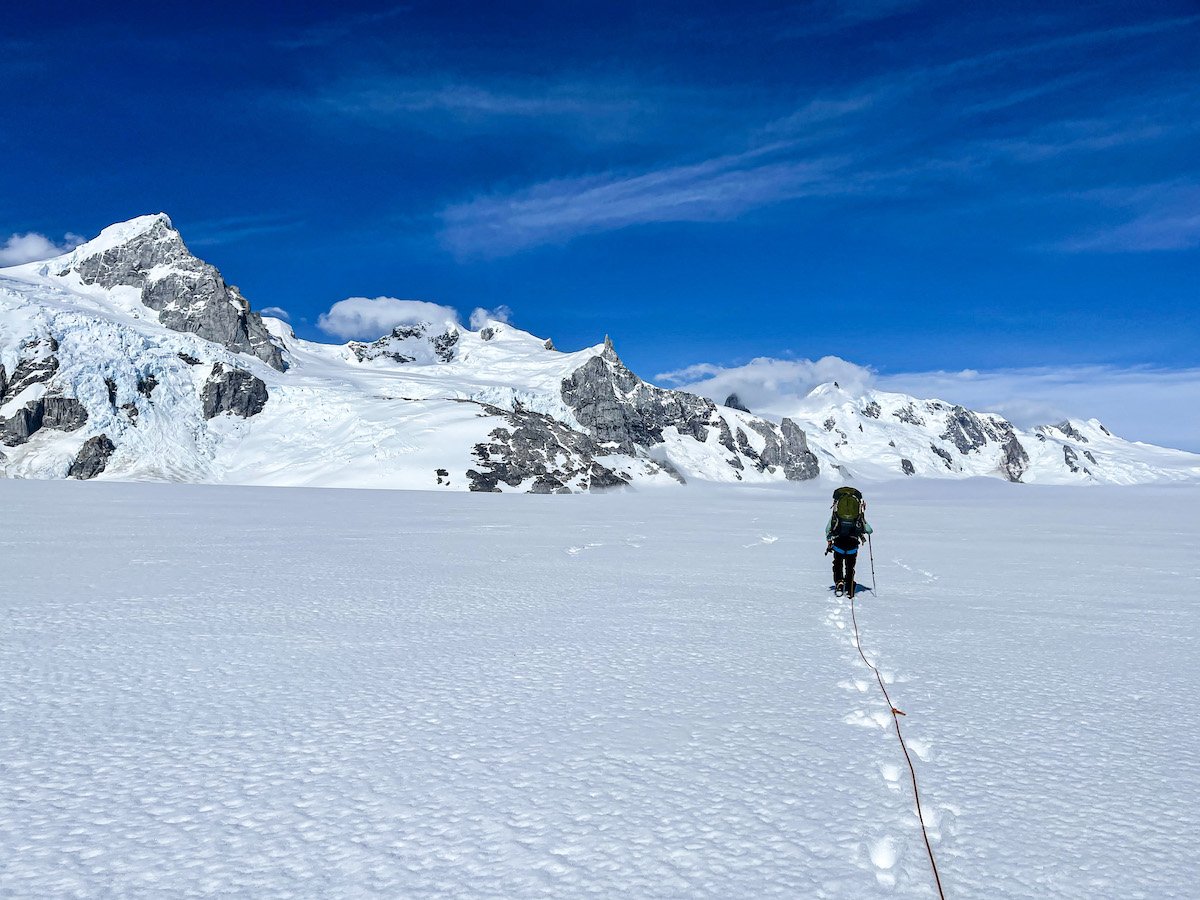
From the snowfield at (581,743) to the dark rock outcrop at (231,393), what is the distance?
17612 centimetres

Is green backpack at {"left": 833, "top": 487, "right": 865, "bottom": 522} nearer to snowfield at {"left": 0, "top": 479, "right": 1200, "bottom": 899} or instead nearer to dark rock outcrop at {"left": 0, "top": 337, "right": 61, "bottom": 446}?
snowfield at {"left": 0, "top": 479, "right": 1200, "bottom": 899}

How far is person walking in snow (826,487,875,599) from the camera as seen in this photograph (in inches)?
683

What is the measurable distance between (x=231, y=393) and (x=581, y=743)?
19151cm

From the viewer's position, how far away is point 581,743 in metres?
7.35

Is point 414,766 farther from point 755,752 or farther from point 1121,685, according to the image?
point 1121,685

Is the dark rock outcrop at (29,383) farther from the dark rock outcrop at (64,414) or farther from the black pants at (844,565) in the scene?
the black pants at (844,565)

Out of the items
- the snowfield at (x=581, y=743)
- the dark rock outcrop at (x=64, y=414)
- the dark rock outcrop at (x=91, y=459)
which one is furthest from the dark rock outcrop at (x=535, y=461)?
the snowfield at (x=581, y=743)

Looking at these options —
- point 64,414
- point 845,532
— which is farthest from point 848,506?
point 64,414

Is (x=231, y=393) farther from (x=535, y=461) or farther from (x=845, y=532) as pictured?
(x=845, y=532)

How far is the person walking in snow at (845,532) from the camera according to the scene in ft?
57.0

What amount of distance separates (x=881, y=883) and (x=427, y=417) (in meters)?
167

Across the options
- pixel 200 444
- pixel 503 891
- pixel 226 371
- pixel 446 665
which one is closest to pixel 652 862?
pixel 503 891

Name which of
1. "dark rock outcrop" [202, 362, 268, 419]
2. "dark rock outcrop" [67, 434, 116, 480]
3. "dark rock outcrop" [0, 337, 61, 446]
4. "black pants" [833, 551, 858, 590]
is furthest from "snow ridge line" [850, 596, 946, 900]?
"dark rock outcrop" [202, 362, 268, 419]

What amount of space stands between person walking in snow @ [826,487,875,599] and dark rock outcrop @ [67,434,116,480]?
167842 mm
